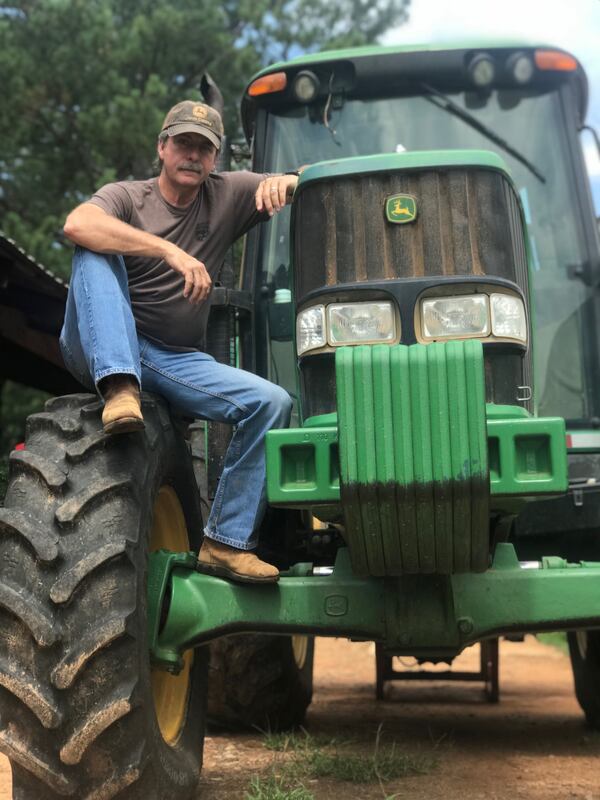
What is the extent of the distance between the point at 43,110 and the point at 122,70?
1.31m

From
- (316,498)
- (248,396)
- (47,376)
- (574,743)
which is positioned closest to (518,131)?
(248,396)

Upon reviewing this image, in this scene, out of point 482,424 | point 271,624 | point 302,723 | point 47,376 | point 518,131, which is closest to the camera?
point 482,424

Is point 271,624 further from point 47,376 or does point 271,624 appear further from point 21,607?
point 47,376

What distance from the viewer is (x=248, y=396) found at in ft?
12.0

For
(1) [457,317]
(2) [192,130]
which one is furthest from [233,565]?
(2) [192,130]

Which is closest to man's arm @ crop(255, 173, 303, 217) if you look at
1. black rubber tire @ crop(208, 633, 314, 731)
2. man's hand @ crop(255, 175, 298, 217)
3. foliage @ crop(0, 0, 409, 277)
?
man's hand @ crop(255, 175, 298, 217)

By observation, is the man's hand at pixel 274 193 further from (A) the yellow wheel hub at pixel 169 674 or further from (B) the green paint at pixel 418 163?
(A) the yellow wheel hub at pixel 169 674

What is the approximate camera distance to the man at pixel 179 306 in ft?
11.5

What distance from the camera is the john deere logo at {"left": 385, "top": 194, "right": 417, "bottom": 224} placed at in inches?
147

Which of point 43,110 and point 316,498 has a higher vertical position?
point 43,110

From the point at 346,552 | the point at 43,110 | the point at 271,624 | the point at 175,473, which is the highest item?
the point at 43,110

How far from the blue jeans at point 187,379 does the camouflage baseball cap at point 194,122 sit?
57 centimetres

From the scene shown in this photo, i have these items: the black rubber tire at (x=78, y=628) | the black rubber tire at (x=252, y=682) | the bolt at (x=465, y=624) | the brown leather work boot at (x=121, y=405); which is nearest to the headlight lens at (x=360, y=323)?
the brown leather work boot at (x=121, y=405)

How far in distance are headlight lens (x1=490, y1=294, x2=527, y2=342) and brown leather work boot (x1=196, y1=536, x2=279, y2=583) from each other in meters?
1.04
